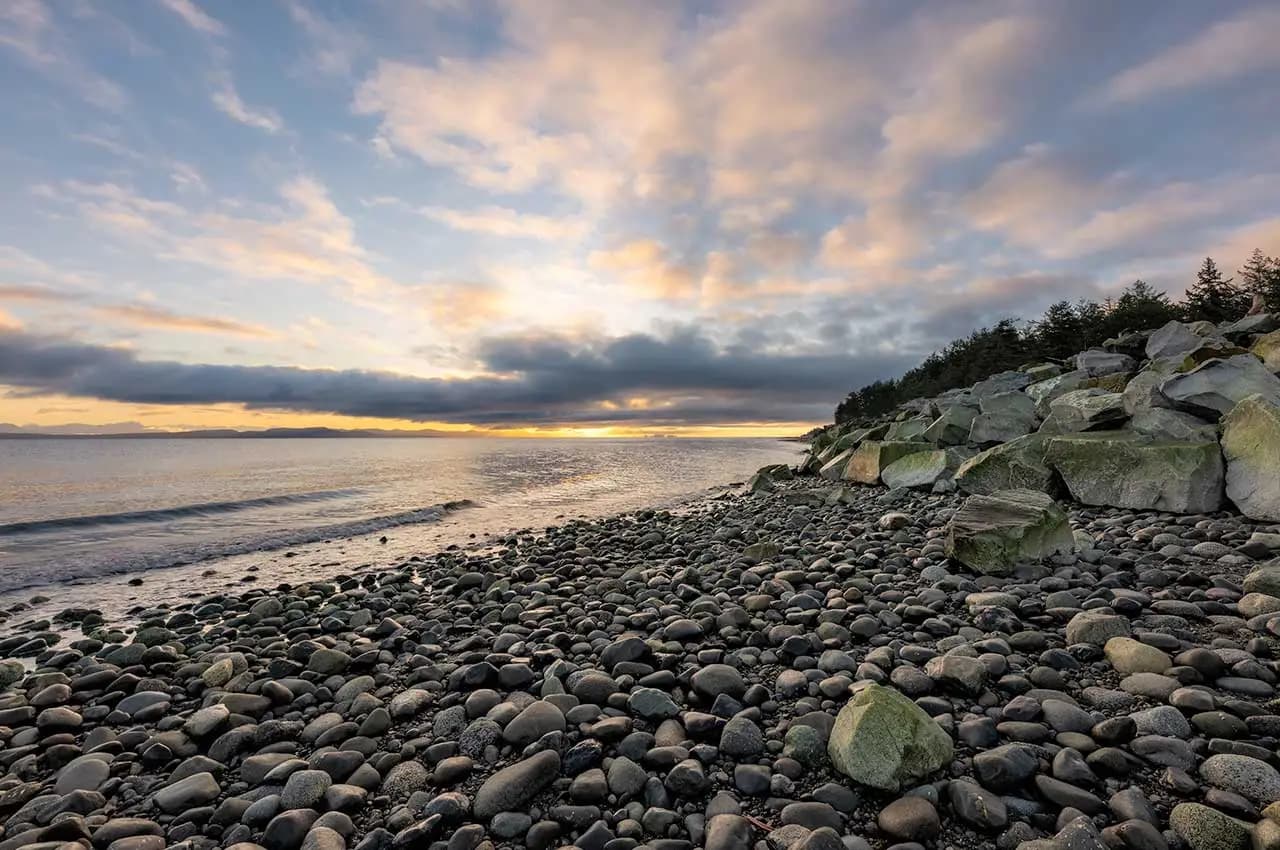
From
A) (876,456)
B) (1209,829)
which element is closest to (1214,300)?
(876,456)

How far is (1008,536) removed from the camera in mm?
5957

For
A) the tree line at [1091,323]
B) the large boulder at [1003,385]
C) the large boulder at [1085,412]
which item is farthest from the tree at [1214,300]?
the large boulder at [1085,412]

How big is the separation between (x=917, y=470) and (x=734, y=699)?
36.0ft

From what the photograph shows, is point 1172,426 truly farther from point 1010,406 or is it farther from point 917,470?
point 1010,406

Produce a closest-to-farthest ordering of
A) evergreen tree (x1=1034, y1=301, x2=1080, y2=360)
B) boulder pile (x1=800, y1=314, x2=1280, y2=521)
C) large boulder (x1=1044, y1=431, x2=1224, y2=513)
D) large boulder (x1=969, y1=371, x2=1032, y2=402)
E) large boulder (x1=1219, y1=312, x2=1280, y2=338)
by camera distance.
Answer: boulder pile (x1=800, y1=314, x2=1280, y2=521) → large boulder (x1=1044, y1=431, x2=1224, y2=513) → large boulder (x1=1219, y1=312, x2=1280, y2=338) → large boulder (x1=969, y1=371, x2=1032, y2=402) → evergreen tree (x1=1034, y1=301, x2=1080, y2=360)

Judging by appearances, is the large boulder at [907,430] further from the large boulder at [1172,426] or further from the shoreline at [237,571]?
the shoreline at [237,571]

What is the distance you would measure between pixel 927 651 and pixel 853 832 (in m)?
1.95

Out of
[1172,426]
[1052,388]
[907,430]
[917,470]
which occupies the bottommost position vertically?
[917,470]

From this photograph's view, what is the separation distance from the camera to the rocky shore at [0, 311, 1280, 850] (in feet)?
8.63

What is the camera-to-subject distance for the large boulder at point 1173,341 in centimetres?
1498

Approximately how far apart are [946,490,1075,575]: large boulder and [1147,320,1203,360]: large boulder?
42.0 ft

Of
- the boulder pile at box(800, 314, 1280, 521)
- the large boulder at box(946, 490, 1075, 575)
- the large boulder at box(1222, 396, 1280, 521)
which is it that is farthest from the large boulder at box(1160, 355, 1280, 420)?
the large boulder at box(946, 490, 1075, 575)

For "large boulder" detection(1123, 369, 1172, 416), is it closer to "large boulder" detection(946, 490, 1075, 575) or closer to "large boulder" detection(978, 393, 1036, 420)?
"large boulder" detection(978, 393, 1036, 420)

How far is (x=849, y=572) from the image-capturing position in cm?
652
